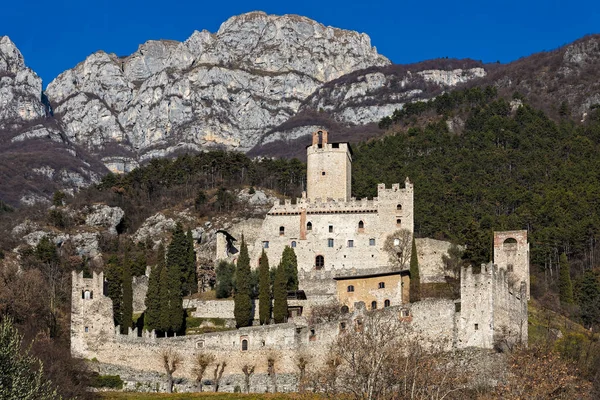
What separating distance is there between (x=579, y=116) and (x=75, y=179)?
107882mm

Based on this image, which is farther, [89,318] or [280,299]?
[280,299]

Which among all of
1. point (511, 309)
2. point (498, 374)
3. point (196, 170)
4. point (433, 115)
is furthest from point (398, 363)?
point (433, 115)

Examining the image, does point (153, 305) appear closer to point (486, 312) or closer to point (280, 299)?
point (280, 299)

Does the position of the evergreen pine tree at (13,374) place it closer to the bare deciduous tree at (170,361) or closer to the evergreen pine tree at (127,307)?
the bare deciduous tree at (170,361)

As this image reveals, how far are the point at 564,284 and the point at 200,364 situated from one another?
33.7 metres

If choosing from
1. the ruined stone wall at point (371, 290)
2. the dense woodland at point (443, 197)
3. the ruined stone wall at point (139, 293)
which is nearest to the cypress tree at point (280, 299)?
the dense woodland at point (443, 197)

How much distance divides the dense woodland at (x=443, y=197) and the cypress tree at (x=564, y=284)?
10 centimetres

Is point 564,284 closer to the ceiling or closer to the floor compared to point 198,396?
closer to the ceiling

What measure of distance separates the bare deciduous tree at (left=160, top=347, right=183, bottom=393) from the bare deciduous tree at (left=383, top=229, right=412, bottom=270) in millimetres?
22684

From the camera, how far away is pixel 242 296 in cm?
6900

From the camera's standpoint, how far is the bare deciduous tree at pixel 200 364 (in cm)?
6241

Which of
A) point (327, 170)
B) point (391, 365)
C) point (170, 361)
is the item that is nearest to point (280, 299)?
point (170, 361)

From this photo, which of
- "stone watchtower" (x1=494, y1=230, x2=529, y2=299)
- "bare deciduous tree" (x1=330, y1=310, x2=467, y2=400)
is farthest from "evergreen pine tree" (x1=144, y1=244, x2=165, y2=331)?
"stone watchtower" (x1=494, y1=230, x2=529, y2=299)

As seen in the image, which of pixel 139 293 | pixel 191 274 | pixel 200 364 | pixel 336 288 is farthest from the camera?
→ pixel 191 274
